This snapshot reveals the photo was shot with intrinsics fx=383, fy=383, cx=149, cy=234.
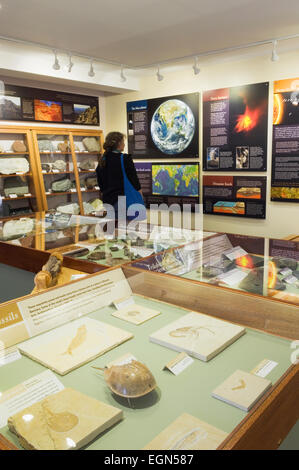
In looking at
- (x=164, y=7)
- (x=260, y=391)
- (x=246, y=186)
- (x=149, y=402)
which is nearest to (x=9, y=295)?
(x=149, y=402)

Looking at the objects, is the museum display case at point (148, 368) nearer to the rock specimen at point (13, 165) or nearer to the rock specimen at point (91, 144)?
the rock specimen at point (13, 165)

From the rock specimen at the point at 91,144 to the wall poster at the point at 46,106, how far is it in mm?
322

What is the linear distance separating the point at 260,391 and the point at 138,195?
9.94 ft

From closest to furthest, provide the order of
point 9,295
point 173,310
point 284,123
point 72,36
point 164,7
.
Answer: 1. point 173,310
2. point 9,295
3. point 164,7
4. point 72,36
5. point 284,123

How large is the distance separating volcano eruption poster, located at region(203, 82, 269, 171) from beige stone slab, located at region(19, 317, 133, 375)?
13.2ft

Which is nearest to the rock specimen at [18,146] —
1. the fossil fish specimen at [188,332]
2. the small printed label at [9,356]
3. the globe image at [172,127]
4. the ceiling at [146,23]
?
the ceiling at [146,23]

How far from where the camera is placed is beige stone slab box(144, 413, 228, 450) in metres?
0.91

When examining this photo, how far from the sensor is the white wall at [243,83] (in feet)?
15.4

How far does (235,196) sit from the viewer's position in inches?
210

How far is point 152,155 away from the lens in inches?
242

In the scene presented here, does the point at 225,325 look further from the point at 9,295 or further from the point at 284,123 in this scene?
the point at 284,123

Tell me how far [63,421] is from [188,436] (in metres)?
0.32
